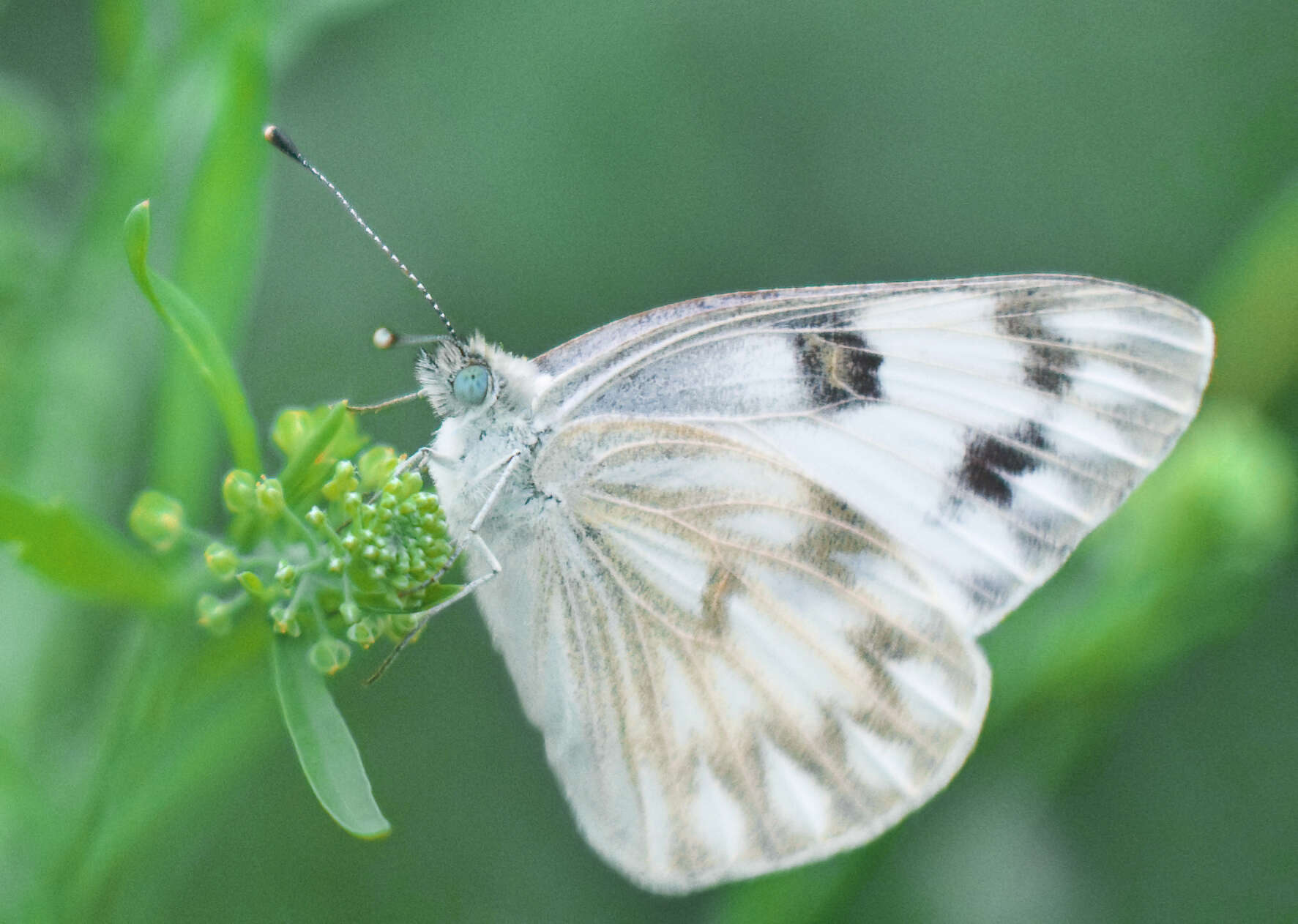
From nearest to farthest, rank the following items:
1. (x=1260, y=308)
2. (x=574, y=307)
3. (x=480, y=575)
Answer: (x=480, y=575) < (x=1260, y=308) < (x=574, y=307)

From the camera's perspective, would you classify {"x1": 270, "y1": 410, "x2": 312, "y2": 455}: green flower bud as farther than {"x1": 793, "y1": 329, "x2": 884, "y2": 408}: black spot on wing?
No

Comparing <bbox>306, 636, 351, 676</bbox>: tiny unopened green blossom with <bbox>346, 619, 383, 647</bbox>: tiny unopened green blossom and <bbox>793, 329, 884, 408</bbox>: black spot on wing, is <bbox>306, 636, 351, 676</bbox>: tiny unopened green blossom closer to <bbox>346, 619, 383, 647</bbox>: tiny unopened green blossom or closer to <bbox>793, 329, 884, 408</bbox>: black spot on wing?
<bbox>346, 619, 383, 647</bbox>: tiny unopened green blossom

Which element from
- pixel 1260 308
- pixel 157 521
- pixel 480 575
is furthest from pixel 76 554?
pixel 1260 308

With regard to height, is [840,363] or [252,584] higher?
[252,584]

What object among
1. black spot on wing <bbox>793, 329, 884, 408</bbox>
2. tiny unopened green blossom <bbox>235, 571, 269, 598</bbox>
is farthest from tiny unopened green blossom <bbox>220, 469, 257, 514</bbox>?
black spot on wing <bbox>793, 329, 884, 408</bbox>

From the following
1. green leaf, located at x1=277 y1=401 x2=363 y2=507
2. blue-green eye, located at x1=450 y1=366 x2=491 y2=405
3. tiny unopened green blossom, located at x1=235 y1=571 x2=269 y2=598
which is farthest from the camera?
blue-green eye, located at x1=450 y1=366 x2=491 y2=405

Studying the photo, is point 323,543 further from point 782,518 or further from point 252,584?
point 782,518
